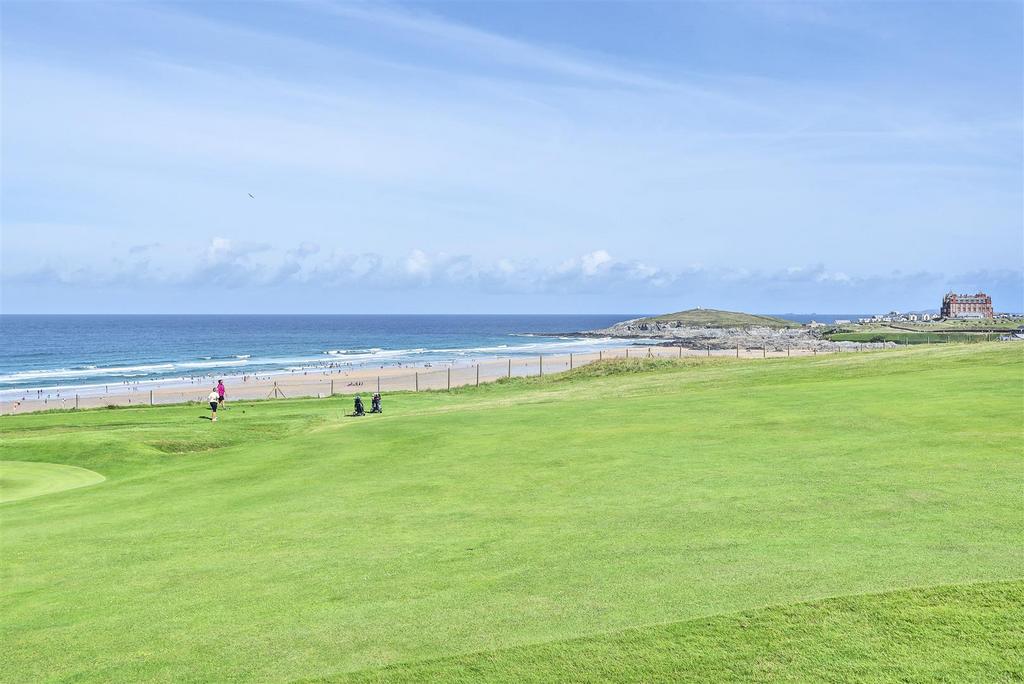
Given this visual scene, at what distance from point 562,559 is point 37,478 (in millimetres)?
19521

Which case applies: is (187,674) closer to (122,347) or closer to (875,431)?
(875,431)

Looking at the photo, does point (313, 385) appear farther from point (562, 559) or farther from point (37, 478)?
point (562, 559)

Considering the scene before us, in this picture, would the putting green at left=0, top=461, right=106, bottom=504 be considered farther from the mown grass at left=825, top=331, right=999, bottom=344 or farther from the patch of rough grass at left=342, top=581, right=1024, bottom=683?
the mown grass at left=825, top=331, right=999, bottom=344

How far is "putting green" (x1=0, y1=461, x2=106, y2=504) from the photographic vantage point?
21.5 m

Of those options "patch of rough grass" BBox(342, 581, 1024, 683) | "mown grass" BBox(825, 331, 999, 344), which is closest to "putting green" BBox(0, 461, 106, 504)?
"patch of rough grass" BBox(342, 581, 1024, 683)

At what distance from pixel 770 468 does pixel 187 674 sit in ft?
40.6

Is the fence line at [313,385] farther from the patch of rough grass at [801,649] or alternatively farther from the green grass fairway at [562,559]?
the patch of rough grass at [801,649]

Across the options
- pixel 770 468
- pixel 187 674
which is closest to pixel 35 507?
pixel 187 674

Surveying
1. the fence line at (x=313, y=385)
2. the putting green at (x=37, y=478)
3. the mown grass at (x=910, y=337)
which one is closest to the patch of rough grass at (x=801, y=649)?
the putting green at (x=37, y=478)

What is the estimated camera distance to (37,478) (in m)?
23.5

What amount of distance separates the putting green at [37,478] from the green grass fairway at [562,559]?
1.66m

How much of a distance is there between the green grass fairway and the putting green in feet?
5.45

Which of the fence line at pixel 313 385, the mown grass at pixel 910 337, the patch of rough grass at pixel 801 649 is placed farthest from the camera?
the mown grass at pixel 910 337

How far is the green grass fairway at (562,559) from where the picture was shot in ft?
26.2
